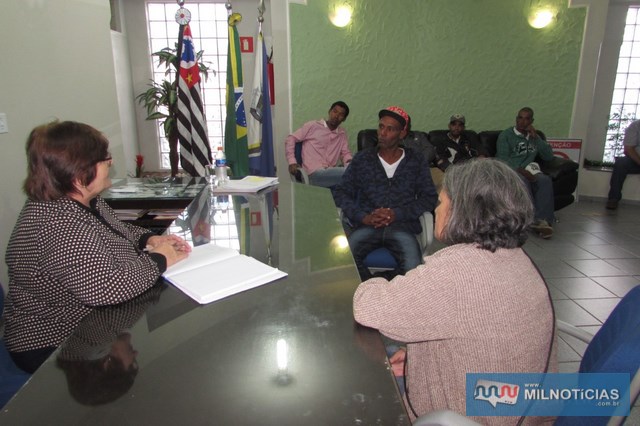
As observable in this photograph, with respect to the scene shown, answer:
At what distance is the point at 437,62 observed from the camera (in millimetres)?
5215

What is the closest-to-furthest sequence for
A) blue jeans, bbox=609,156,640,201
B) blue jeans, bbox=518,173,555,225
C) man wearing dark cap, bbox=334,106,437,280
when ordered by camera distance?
1. man wearing dark cap, bbox=334,106,437,280
2. blue jeans, bbox=518,173,555,225
3. blue jeans, bbox=609,156,640,201

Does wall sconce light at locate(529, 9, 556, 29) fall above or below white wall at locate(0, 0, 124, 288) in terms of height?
above

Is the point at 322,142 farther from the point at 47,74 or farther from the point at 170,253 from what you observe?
the point at 170,253

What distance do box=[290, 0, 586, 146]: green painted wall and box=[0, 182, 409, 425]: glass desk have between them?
4.25 meters

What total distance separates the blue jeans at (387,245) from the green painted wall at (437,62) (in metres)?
3.09

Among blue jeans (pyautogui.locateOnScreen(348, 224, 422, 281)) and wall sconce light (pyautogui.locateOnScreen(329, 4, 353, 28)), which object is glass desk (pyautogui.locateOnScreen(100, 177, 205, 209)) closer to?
blue jeans (pyautogui.locateOnScreen(348, 224, 422, 281))

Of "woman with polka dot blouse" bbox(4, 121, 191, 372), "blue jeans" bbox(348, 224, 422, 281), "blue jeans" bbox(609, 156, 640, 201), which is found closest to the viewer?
"woman with polka dot blouse" bbox(4, 121, 191, 372)

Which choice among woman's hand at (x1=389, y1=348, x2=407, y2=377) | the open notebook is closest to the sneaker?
woman's hand at (x1=389, y1=348, x2=407, y2=377)

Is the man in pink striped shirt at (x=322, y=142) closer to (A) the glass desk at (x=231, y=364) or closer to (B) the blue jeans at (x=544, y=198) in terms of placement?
(B) the blue jeans at (x=544, y=198)

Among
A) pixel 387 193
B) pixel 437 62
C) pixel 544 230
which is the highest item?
pixel 437 62

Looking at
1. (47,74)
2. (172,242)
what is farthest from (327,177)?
(172,242)

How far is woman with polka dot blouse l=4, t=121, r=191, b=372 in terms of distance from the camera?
42.5 inches

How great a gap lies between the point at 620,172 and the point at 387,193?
424 cm

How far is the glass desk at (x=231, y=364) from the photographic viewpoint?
0.69m
